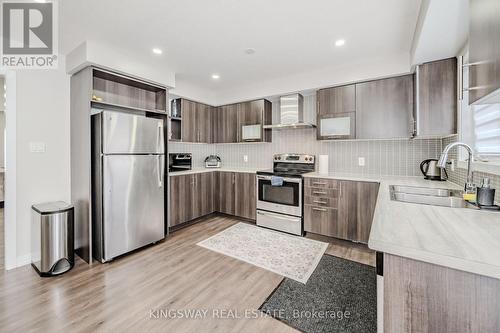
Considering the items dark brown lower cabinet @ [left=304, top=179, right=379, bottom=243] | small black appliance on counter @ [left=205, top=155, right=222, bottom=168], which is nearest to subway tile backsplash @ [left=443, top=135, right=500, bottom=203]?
dark brown lower cabinet @ [left=304, top=179, right=379, bottom=243]

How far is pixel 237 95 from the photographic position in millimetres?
4211

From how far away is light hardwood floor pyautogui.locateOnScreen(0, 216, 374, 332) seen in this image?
161 centimetres

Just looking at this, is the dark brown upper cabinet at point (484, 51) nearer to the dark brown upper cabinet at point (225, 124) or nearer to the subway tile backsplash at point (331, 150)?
the subway tile backsplash at point (331, 150)

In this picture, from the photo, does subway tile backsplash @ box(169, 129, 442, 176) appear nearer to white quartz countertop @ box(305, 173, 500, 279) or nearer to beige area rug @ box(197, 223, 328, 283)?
beige area rug @ box(197, 223, 328, 283)

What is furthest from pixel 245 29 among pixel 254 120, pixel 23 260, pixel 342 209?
pixel 23 260

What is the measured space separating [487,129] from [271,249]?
2390mm

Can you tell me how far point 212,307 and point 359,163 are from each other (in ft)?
9.30

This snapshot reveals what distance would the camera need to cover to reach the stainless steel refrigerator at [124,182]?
2488 mm

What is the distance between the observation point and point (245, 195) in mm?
3887

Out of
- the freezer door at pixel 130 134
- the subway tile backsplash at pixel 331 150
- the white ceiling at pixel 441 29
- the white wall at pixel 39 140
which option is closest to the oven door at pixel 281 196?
the subway tile backsplash at pixel 331 150

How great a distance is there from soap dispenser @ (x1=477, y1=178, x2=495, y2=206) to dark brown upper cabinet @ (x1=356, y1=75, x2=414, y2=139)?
1.58 metres

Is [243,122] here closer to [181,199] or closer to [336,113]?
[336,113]

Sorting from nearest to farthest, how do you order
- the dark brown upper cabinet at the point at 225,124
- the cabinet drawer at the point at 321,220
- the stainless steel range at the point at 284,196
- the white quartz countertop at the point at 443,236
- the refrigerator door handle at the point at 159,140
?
the white quartz countertop at the point at 443,236
the refrigerator door handle at the point at 159,140
the cabinet drawer at the point at 321,220
the stainless steel range at the point at 284,196
the dark brown upper cabinet at the point at 225,124

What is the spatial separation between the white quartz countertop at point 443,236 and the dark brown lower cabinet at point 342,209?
5.23 feet
